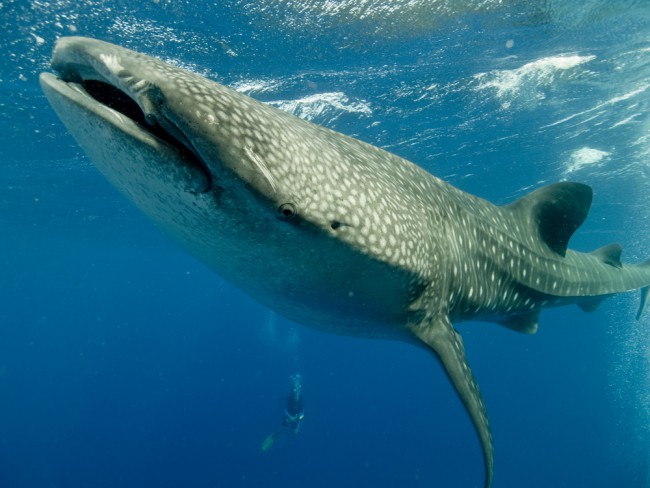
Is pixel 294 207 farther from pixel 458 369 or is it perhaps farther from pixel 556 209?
pixel 556 209

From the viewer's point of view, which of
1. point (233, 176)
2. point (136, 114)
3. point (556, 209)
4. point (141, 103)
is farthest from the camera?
point (556, 209)

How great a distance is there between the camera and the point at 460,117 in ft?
48.0

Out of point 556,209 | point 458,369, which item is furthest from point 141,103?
point 556,209

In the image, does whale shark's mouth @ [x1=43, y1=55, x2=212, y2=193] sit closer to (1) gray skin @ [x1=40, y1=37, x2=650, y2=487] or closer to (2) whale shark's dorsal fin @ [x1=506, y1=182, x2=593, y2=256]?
(1) gray skin @ [x1=40, y1=37, x2=650, y2=487]

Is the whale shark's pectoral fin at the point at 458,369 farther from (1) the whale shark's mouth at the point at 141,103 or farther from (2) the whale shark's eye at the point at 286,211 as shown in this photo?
(1) the whale shark's mouth at the point at 141,103

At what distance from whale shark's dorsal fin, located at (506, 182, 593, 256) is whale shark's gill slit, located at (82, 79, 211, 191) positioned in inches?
180

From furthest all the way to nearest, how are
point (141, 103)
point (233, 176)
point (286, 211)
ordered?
1. point (286, 211)
2. point (233, 176)
3. point (141, 103)

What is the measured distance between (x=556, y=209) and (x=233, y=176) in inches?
192

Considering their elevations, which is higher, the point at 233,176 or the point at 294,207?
the point at 233,176

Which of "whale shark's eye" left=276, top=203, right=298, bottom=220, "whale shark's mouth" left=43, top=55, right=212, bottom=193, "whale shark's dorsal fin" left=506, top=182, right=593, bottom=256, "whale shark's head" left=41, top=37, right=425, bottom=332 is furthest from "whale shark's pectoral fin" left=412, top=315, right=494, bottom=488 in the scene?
"whale shark's mouth" left=43, top=55, right=212, bottom=193

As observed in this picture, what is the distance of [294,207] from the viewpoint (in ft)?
7.23

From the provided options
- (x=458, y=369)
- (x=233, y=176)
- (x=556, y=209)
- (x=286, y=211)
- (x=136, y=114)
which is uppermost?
(x=136, y=114)

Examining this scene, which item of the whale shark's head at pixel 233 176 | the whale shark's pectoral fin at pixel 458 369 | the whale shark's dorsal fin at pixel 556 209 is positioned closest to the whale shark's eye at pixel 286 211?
the whale shark's head at pixel 233 176

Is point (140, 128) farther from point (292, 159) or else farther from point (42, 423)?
point (42, 423)
